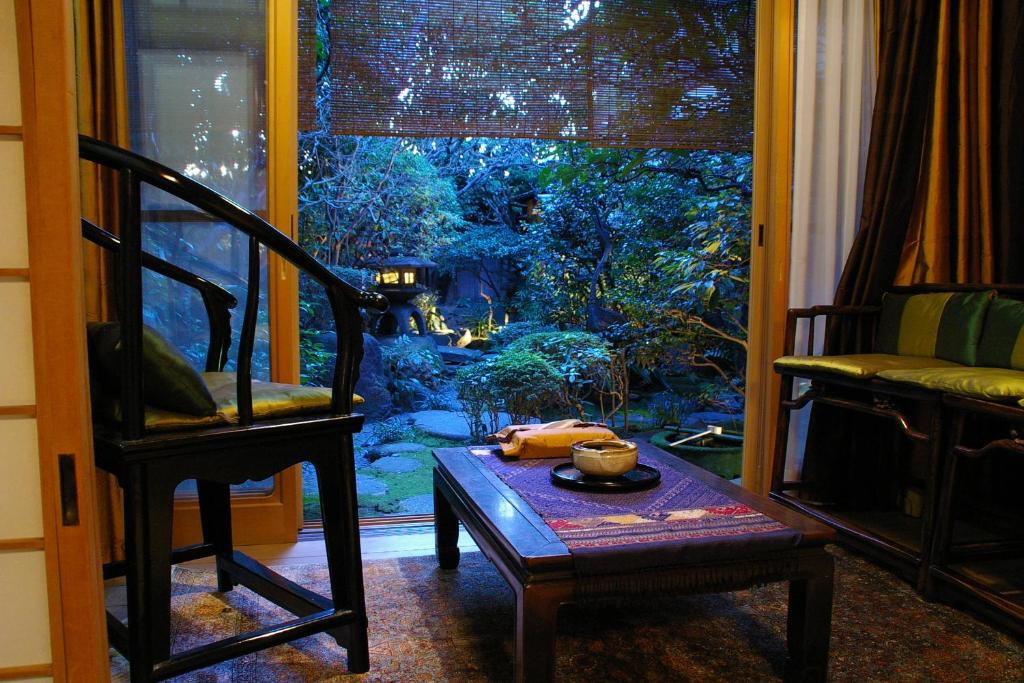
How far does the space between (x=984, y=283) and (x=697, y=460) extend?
2506 millimetres

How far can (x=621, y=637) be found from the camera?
183 centimetres

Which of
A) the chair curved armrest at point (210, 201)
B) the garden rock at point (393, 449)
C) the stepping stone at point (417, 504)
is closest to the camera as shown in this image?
the chair curved armrest at point (210, 201)

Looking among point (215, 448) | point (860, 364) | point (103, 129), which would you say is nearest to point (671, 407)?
point (860, 364)

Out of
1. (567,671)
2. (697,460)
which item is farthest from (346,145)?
(567,671)

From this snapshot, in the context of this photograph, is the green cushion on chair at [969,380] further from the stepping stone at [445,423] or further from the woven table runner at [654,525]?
the stepping stone at [445,423]

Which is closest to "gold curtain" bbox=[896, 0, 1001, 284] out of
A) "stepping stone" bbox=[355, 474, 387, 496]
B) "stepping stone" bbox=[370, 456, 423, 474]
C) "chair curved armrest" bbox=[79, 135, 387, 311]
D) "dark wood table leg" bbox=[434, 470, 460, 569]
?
"dark wood table leg" bbox=[434, 470, 460, 569]

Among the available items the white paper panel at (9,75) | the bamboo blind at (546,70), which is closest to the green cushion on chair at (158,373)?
the white paper panel at (9,75)

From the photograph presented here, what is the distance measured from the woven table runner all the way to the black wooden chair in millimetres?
453

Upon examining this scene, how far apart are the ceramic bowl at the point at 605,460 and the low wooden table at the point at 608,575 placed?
0.19 metres

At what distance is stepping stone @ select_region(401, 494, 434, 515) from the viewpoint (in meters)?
3.97

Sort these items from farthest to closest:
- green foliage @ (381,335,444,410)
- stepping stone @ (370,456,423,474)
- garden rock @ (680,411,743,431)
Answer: green foliage @ (381,335,444,410), garden rock @ (680,411,743,431), stepping stone @ (370,456,423,474)

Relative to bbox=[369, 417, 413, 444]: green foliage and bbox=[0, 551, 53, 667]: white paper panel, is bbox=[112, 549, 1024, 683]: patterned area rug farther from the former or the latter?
bbox=[369, 417, 413, 444]: green foliage

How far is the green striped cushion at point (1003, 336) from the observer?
221cm

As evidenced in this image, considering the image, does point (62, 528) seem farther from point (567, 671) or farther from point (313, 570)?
point (313, 570)
